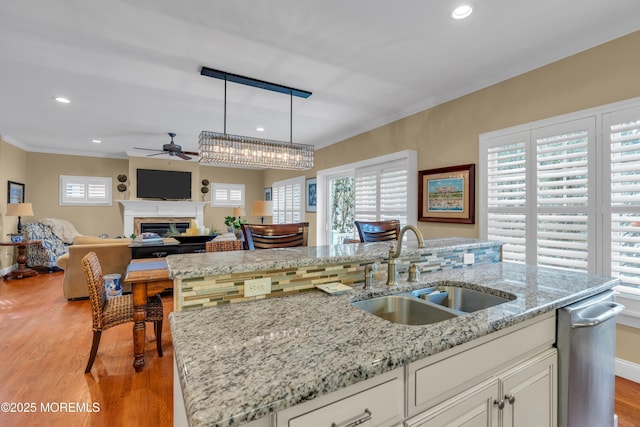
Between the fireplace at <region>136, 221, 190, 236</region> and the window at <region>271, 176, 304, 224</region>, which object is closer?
the window at <region>271, 176, 304, 224</region>

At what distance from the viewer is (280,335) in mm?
934

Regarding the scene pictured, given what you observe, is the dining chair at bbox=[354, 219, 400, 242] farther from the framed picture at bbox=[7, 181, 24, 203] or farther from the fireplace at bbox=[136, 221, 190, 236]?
the framed picture at bbox=[7, 181, 24, 203]

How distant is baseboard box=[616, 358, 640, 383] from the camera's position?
7.11 feet

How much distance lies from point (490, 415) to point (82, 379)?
2751mm

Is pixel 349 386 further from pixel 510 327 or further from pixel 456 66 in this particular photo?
pixel 456 66

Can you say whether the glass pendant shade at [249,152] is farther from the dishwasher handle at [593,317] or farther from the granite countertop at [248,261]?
the dishwasher handle at [593,317]

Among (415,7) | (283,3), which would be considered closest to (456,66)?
(415,7)

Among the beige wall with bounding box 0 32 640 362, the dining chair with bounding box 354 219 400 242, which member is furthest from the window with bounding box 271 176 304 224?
the dining chair with bounding box 354 219 400 242

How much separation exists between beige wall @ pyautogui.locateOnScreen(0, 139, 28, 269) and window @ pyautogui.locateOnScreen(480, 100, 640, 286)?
26.1 ft

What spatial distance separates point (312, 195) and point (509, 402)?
17.4ft

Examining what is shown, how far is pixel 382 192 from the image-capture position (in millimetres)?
4367

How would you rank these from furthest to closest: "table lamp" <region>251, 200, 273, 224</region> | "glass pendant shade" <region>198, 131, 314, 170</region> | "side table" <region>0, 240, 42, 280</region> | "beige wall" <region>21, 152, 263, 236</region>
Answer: "beige wall" <region>21, 152, 263, 236</region>, "table lamp" <region>251, 200, 273, 224</region>, "side table" <region>0, 240, 42, 280</region>, "glass pendant shade" <region>198, 131, 314, 170</region>

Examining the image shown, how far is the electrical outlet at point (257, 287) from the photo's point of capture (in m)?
1.26

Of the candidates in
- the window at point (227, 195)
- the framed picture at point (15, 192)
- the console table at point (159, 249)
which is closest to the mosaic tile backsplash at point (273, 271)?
the console table at point (159, 249)
